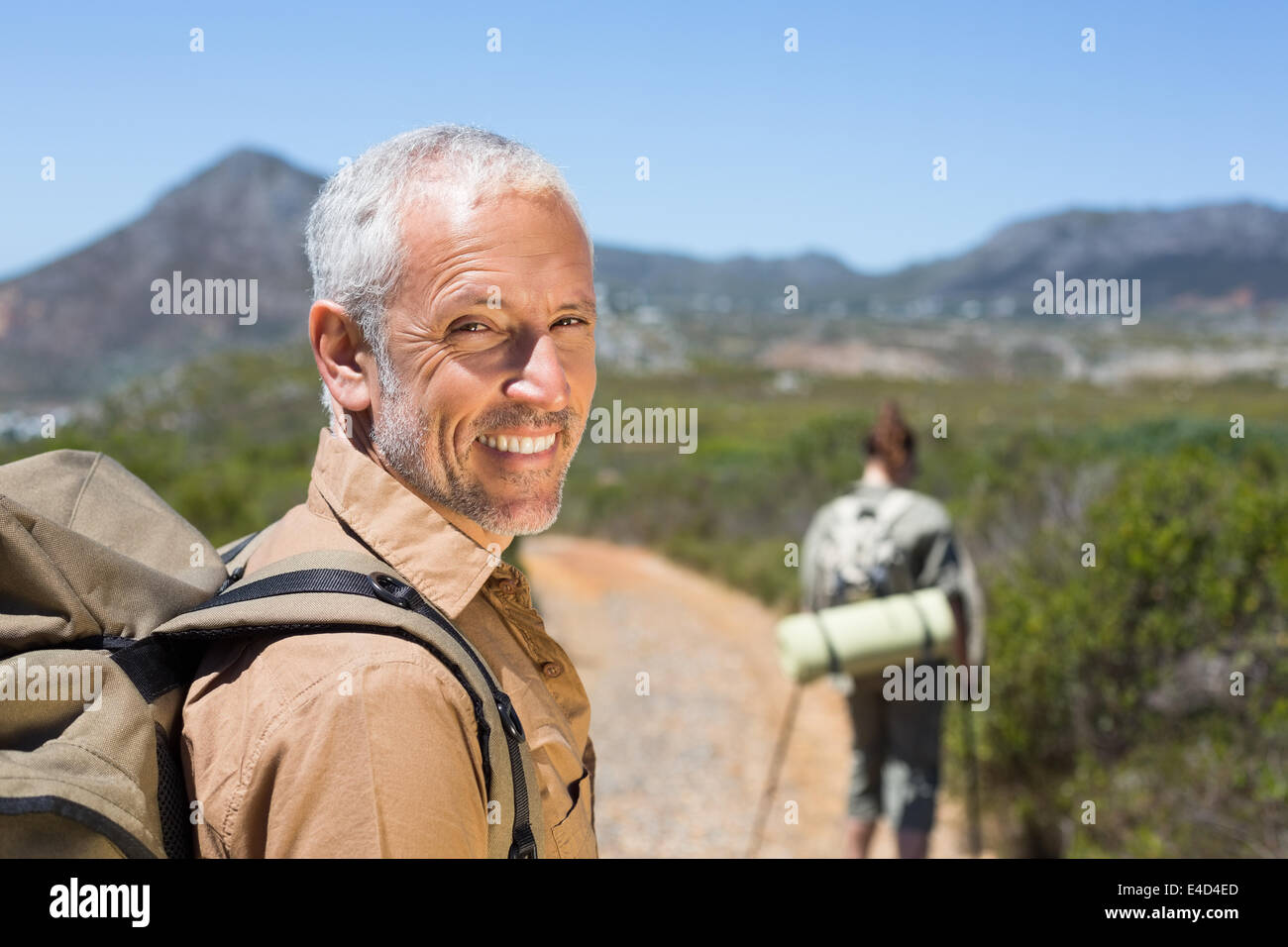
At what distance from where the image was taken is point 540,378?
1.27 meters

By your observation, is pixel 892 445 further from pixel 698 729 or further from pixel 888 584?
pixel 698 729

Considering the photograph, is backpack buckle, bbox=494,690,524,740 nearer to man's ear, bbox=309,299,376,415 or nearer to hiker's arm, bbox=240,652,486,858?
hiker's arm, bbox=240,652,486,858

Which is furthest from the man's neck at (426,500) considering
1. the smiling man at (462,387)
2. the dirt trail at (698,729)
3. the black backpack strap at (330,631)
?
the dirt trail at (698,729)

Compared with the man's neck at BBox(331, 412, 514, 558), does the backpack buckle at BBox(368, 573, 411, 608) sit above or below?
below

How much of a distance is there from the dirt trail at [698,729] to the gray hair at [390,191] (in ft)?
14.4

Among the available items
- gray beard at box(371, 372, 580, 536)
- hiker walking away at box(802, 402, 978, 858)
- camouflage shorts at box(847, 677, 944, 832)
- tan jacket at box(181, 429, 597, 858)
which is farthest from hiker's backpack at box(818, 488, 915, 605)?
tan jacket at box(181, 429, 597, 858)

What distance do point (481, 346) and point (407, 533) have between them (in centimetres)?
25

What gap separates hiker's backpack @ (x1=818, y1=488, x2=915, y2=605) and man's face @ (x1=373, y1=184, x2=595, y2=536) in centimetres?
305

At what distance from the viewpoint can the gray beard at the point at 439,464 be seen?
4.15 ft

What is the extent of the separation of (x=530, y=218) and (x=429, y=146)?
16 centimetres

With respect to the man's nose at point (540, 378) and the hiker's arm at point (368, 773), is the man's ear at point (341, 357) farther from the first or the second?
the hiker's arm at point (368, 773)

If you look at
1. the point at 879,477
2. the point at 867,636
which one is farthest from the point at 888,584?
the point at 879,477

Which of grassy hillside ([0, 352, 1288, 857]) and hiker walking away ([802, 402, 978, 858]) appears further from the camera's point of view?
grassy hillside ([0, 352, 1288, 857])

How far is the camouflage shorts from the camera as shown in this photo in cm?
424
